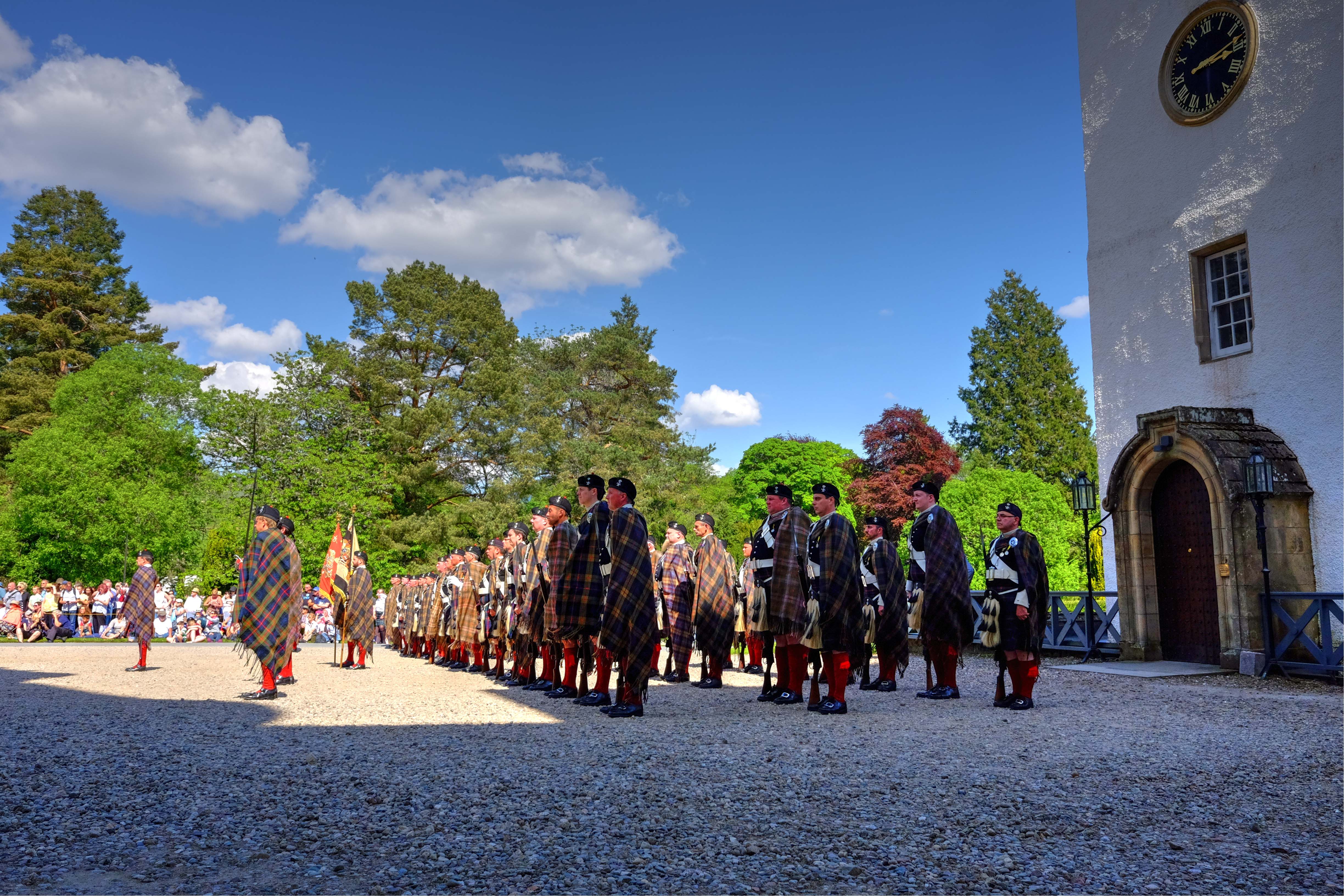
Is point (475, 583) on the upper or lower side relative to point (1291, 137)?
lower

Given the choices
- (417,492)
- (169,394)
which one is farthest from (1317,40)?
(169,394)

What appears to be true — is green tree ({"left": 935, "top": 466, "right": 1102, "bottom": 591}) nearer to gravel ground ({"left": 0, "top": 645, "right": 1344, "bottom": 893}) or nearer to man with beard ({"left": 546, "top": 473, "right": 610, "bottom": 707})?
gravel ground ({"left": 0, "top": 645, "right": 1344, "bottom": 893})

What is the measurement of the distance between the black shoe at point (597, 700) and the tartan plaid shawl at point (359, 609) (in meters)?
7.43

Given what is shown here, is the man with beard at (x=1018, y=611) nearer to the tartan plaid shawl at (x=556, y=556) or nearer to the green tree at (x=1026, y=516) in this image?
the tartan plaid shawl at (x=556, y=556)

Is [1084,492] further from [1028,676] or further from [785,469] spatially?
[785,469]

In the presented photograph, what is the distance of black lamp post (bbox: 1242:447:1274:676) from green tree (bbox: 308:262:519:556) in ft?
102

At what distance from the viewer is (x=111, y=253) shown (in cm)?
4784

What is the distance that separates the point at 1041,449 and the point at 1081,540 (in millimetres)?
12881

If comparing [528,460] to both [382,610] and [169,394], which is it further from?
[169,394]

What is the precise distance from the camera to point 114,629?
2894 centimetres

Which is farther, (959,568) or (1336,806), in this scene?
(959,568)

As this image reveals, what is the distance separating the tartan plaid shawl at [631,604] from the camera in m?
8.38

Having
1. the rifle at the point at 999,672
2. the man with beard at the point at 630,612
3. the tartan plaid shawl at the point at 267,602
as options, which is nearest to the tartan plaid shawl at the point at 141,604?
the tartan plaid shawl at the point at 267,602

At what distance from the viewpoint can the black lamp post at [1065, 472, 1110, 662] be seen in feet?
48.0
